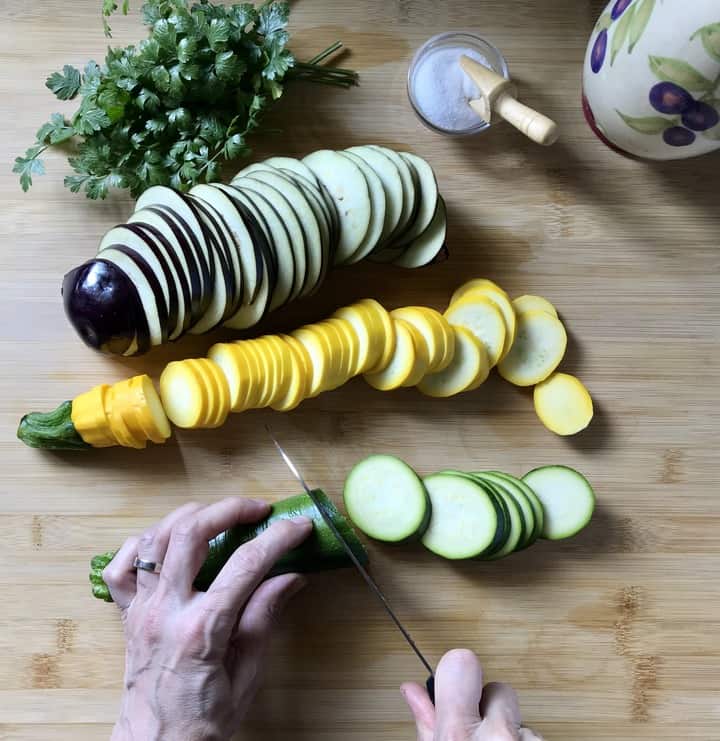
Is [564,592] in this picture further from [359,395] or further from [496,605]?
[359,395]

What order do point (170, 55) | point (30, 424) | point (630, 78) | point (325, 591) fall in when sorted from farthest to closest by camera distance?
point (325, 591), point (30, 424), point (170, 55), point (630, 78)

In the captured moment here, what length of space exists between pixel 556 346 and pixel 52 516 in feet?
4.64

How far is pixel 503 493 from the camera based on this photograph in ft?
7.13

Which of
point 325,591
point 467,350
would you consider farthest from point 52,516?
point 467,350

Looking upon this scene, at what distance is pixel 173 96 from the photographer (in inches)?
78.7

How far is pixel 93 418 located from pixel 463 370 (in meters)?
0.94

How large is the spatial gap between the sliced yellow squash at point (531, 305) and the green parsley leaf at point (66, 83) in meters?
1.25

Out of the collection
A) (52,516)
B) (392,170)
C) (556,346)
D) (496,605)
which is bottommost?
(496,605)

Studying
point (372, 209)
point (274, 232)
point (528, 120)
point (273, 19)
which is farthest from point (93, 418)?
point (528, 120)

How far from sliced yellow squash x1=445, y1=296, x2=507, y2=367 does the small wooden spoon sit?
0.43 meters

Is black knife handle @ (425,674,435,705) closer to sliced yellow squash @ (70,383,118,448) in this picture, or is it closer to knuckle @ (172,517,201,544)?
knuckle @ (172,517,201,544)

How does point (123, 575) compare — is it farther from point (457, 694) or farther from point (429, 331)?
point (429, 331)

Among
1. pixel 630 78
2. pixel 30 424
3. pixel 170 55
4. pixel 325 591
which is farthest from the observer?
pixel 325 591

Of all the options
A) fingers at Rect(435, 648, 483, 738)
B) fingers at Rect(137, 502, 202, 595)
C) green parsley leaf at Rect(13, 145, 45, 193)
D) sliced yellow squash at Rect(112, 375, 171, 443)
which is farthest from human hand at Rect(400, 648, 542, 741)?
green parsley leaf at Rect(13, 145, 45, 193)
